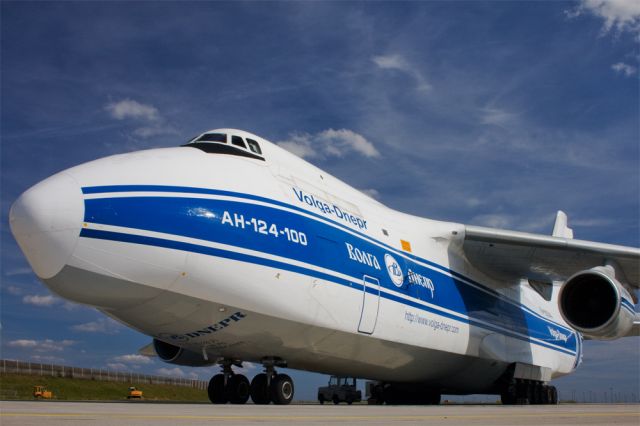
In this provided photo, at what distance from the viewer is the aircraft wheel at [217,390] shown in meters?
9.22

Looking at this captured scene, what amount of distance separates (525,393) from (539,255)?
315 centimetres

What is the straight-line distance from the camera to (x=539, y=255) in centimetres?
1302

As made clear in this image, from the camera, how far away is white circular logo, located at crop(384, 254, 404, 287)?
34.1ft

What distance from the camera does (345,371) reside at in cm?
1063

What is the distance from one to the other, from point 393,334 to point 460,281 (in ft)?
10.1

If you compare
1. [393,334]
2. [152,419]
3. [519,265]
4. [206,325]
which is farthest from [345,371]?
[152,419]

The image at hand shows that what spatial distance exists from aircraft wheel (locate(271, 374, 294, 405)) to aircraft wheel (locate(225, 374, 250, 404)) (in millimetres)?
648

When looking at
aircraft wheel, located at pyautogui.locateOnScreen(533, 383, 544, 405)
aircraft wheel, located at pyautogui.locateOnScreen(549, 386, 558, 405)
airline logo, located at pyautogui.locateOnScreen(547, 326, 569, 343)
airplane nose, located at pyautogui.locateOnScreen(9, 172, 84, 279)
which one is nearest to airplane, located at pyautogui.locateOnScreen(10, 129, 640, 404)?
airplane nose, located at pyautogui.locateOnScreen(9, 172, 84, 279)

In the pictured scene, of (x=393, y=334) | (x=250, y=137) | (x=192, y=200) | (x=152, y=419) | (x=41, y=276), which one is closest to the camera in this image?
(x=152, y=419)

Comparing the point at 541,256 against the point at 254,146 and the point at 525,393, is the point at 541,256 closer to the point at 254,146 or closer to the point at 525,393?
the point at 525,393

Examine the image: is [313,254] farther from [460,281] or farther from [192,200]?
[460,281]

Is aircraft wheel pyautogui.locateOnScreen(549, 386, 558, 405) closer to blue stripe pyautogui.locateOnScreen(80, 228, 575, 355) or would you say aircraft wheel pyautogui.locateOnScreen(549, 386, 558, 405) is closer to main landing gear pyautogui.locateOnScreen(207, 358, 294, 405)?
blue stripe pyautogui.locateOnScreen(80, 228, 575, 355)

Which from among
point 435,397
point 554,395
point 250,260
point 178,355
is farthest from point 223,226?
point 554,395

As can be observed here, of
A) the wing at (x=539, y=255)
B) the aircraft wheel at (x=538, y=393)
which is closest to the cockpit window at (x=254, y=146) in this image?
the wing at (x=539, y=255)
